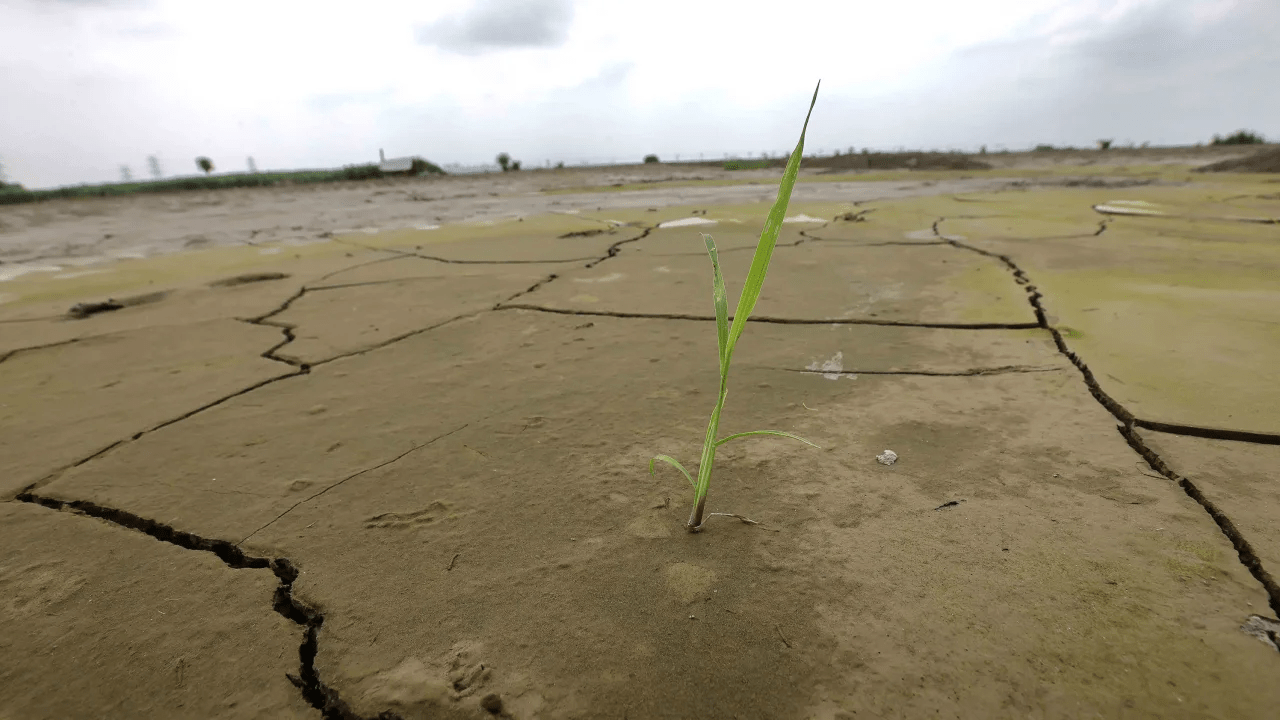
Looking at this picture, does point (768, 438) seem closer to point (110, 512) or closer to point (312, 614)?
point (312, 614)

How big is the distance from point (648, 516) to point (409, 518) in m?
0.38

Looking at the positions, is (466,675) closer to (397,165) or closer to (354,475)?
(354,475)

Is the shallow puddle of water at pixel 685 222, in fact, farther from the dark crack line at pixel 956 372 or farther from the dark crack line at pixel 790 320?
the dark crack line at pixel 956 372

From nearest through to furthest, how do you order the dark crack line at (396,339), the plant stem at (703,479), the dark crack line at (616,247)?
the plant stem at (703,479)
the dark crack line at (396,339)
the dark crack line at (616,247)

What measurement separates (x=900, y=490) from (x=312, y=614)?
2.86ft

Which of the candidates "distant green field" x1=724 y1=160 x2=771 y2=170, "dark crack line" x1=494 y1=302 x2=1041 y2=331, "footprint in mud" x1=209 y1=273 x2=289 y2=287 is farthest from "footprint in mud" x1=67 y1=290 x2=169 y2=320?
"distant green field" x1=724 y1=160 x2=771 y2=170

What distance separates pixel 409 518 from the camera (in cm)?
92

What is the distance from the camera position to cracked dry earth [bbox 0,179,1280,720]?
62cm

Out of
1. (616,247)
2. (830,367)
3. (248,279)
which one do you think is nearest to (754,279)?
(830,367)

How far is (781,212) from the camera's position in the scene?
0.67 m

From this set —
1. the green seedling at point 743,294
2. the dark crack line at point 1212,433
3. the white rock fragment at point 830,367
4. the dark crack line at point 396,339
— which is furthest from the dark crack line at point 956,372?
the dark crack line at point 396,339

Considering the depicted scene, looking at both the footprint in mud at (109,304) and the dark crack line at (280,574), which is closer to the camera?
the dark crack line at (280,574)

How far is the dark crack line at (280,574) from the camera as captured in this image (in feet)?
2.03

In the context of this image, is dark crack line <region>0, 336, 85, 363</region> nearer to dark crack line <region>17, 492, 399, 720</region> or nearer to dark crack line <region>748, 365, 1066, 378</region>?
dark crack line <region>17, 492, 399, 720</region>
